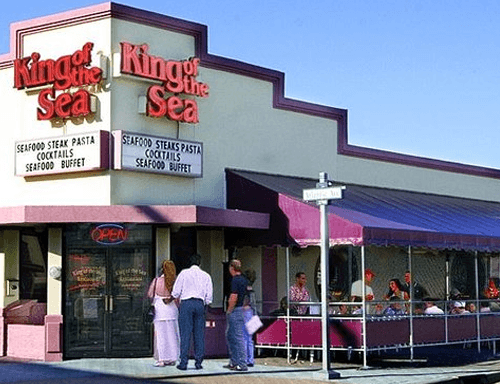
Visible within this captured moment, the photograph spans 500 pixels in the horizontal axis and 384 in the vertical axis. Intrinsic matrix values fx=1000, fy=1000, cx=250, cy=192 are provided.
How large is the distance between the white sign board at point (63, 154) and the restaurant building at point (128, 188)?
3cm

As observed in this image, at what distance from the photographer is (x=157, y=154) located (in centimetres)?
1859

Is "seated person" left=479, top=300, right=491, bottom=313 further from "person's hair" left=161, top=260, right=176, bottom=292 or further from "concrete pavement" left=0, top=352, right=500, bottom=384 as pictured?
"person's hair" left=161, top=260, right=176, bottom=292

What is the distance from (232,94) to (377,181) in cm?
595

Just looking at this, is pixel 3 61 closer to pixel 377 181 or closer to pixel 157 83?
pixel 157 83

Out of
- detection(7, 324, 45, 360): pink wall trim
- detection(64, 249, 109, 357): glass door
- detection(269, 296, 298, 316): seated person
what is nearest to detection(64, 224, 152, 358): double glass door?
detection(64, 249, 109, 357): glass door

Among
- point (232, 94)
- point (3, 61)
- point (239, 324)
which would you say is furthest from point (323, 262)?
point (3, 61)

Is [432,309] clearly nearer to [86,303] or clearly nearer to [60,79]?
Answer: [86,303]

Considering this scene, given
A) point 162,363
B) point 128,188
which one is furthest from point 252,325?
point 128,188

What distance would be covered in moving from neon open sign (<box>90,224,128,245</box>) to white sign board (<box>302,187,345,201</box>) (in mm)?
4004

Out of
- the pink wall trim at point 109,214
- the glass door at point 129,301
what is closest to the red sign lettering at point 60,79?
the pink wall trim at point 109,214

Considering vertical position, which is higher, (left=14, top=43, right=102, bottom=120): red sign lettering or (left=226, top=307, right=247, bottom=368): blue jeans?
(left=14, top=43, right=102, bottom=120): red sign lettering

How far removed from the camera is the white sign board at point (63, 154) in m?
17.9

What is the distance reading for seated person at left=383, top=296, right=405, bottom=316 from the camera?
18641mm

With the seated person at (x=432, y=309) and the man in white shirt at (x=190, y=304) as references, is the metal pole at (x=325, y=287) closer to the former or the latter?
the man in white shirt at (x=190, y=304)
